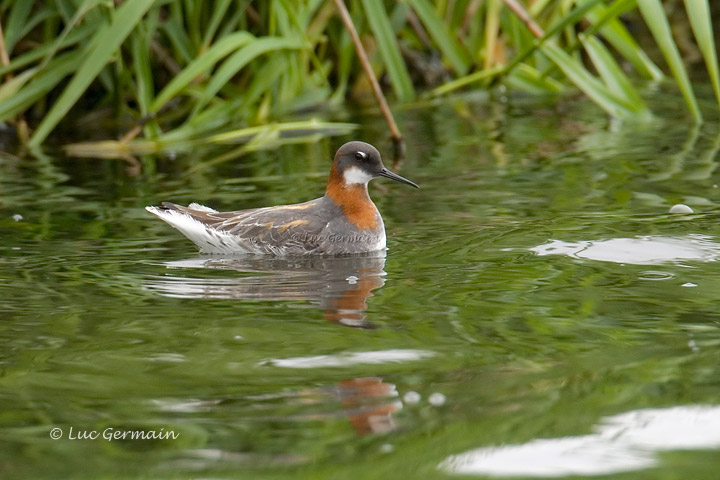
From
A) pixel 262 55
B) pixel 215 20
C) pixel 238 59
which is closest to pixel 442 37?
pixel 262 55

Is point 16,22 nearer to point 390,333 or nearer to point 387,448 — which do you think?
point 390,333

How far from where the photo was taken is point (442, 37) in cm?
1024

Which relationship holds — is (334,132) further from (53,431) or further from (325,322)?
(53,431)

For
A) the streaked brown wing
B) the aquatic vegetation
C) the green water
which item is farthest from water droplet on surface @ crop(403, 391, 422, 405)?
the aquatic vegetation

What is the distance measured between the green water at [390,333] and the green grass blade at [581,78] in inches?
19.0

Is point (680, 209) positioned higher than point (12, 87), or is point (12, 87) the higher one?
point (12, 87)

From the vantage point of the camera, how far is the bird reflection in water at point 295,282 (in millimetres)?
5316

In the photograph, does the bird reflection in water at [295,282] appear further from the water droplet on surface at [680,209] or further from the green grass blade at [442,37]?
the green grass blade at [442,37]

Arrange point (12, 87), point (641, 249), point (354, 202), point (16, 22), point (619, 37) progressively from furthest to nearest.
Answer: point (16, 22) < point (619, 37) < point (12, 87) < point (354, 202) < point (641, 249)

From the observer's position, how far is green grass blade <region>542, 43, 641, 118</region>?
8.62 meters

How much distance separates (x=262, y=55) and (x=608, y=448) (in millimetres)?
6676

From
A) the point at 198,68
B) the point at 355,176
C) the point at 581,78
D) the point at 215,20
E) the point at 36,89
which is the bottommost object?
the point at 355,176

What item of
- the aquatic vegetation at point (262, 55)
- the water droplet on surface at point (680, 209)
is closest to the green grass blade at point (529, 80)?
the aquatic vegetation at point (262, 55)

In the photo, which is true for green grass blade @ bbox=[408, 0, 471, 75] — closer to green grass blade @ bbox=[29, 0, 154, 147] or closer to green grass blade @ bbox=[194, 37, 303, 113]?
green grass blade @ bbox=[194, 37, 303, 113]
